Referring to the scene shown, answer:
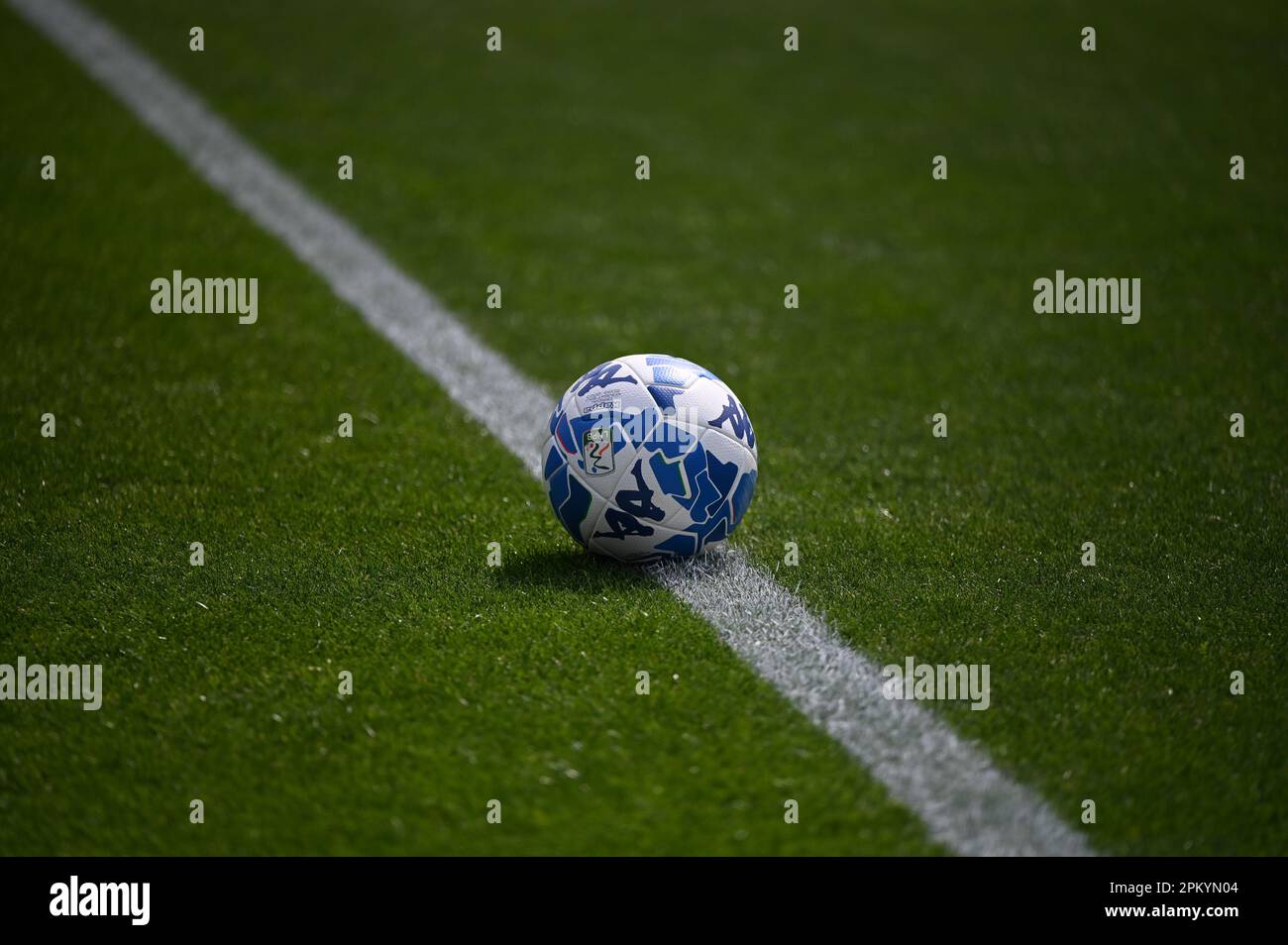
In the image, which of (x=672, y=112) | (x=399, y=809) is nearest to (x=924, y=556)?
(x=399, y=809)

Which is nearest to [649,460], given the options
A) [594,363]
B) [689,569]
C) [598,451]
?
[598,451]

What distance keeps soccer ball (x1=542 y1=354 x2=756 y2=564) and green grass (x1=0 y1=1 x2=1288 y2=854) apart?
0.26 metres

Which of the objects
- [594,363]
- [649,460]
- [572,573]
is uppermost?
[594,363]

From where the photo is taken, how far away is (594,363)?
7562mm

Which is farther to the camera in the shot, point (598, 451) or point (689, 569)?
point (689, 569)

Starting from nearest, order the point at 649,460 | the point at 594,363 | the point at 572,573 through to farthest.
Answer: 1. the point at 649,460
2. the point at 572,573
3. the point at 594,363

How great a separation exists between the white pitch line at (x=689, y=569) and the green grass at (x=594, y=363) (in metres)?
0.12

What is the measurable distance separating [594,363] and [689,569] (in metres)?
2.83

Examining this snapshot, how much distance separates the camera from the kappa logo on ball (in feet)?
15.3

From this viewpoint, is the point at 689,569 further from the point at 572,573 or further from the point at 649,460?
the point at 649,460

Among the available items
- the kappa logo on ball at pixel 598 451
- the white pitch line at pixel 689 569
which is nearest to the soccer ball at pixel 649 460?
the kappa logo on ball at pixel 598 451

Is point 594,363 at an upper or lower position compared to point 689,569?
upper

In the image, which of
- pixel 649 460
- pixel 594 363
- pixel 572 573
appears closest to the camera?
pixel 649 460

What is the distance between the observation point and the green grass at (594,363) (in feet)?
12.4
